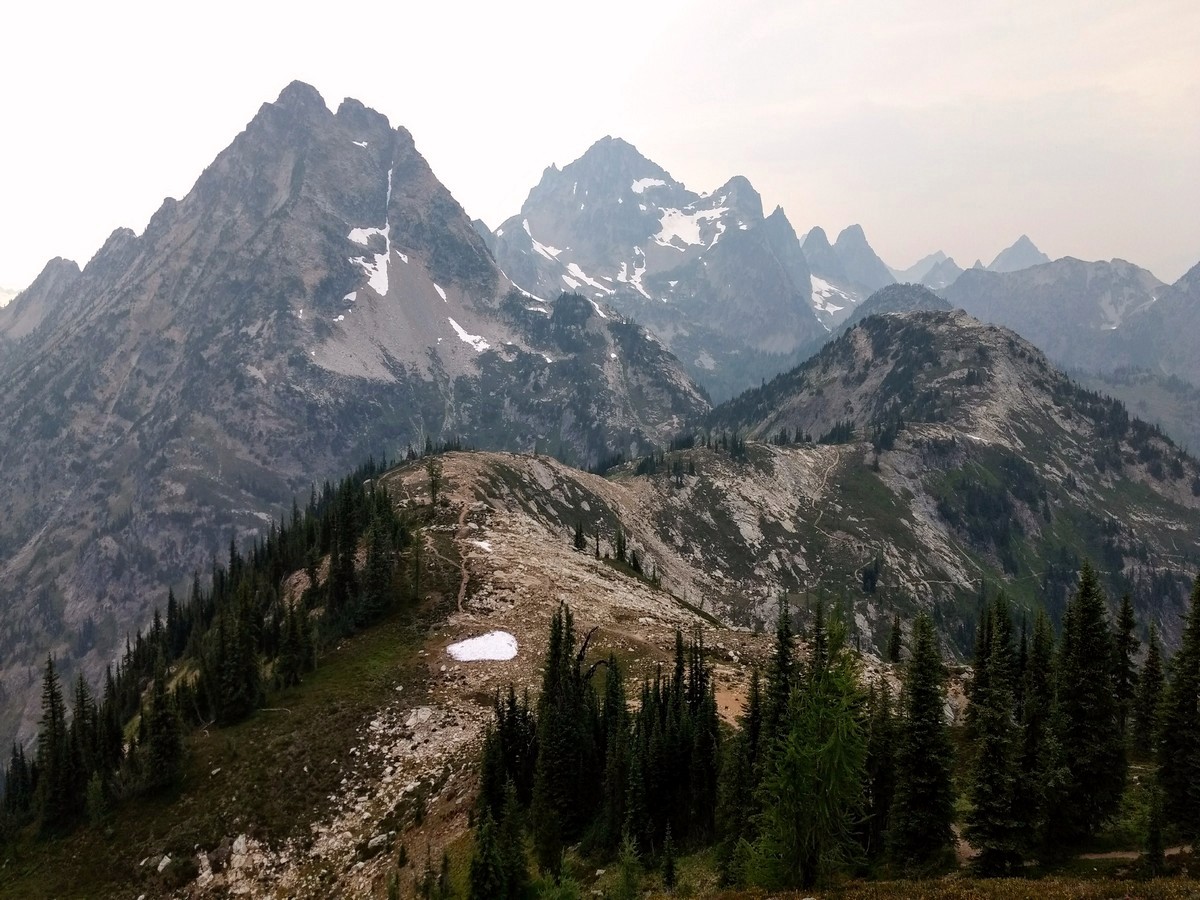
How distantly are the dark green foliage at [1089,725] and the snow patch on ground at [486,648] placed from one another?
2011 inches

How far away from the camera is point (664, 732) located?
52.4m

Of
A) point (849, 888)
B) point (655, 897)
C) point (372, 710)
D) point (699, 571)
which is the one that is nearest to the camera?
point (849, 888)

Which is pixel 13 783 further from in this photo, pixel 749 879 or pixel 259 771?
pixel 749 879

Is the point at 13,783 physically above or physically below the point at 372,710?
below

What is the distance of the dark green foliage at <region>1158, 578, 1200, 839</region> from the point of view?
1580 inches

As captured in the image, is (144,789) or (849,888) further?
(144,789)

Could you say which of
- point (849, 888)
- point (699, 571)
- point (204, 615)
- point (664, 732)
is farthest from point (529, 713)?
point (699, 571)

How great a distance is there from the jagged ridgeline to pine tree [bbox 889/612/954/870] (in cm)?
5781

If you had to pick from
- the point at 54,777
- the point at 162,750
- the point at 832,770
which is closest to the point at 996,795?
the point at 832,770

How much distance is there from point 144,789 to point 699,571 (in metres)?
155

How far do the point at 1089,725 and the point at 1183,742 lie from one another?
4586mm

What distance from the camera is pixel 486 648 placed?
7725 cm

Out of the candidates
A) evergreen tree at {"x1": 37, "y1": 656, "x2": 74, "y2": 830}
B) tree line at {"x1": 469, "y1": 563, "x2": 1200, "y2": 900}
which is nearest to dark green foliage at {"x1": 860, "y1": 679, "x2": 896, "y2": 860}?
tree line at {"x1": 469, "y1": 563, "x2": 1200, "y2": 900}

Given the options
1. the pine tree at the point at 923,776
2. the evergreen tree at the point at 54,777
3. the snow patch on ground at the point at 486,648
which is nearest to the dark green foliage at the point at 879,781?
the pine tree at the point at 923,776
